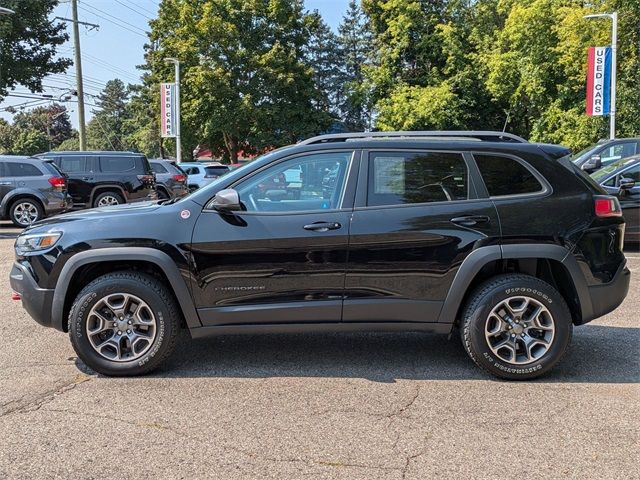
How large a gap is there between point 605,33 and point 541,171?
2612 centimetres

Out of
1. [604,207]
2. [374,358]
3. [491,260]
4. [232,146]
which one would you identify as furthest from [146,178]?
[232,146]

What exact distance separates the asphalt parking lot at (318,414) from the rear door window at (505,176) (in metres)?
1.41

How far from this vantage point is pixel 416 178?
4547mm

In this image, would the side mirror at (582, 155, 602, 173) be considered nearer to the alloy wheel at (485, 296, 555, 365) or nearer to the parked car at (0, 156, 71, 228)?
the alloy wheel at (485, 296, 555, 365)

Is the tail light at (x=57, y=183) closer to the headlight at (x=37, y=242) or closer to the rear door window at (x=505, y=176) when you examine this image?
the headlight at (x=37, y=242)

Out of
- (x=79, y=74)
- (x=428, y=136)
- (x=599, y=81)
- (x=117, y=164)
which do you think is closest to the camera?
(x=428, y=136)

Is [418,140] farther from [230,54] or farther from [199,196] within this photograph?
[230,54]

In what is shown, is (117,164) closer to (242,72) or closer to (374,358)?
(374,358)

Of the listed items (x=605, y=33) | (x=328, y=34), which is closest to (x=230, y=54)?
(x=328, y=34)

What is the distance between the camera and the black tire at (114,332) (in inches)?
173

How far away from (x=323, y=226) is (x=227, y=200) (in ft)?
2.33

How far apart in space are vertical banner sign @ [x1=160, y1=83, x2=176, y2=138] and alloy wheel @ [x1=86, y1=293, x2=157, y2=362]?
28125 mm

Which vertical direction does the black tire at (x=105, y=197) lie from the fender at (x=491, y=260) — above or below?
above

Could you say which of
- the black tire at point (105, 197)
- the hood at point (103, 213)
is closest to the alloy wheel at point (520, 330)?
the hood at point (103, 213)
